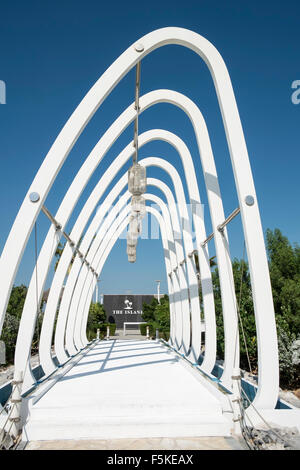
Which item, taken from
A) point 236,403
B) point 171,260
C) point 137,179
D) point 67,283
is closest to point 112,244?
point 171,260

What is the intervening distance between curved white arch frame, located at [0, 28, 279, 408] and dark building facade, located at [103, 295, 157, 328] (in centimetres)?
3885

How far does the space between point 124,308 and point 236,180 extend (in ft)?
130

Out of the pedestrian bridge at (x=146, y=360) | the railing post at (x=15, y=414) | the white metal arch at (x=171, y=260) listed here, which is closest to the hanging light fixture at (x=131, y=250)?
the white metal arch at (x=171, y=260)

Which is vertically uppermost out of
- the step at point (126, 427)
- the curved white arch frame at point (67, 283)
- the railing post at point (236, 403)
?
the curved white arch frame at point (67, 283)

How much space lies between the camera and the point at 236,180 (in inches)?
249

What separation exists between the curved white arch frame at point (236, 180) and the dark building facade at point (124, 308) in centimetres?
3885

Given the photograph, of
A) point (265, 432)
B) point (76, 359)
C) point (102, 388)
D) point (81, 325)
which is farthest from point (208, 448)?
point (81, 325)

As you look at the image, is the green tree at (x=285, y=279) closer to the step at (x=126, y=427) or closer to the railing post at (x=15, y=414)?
the step at (x=126, y=427)

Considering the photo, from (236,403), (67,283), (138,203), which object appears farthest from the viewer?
(67,283)

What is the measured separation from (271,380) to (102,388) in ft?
11.1

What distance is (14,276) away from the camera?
227 inches

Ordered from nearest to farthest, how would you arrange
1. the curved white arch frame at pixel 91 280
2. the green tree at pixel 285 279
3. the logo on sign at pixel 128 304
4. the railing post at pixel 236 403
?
the railing post at pixel 236 403 → the curved white arch frame at pixel 91 280 → the green tree at pixel 285 279 → the logo on sign at pixel 128 304

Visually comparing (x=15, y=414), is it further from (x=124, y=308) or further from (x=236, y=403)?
(x=124, y=308)

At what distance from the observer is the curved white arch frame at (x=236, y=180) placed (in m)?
5.68
